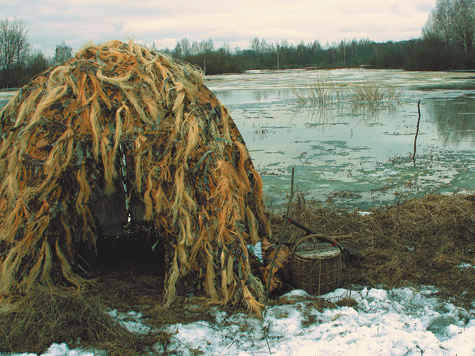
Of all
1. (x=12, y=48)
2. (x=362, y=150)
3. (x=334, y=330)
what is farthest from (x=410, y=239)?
(x=12, y=48)

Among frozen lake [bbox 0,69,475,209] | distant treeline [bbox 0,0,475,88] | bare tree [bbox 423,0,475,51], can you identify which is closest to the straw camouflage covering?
frozen lake [bbox 0,69,475,209]

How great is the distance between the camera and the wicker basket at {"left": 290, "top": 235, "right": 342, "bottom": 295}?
346 cm

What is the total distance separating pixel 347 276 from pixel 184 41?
101680 millimetres

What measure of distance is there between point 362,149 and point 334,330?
7206mm

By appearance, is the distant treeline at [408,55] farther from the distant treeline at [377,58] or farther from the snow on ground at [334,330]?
the snow on ground at [334,330]

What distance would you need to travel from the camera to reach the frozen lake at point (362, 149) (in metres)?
6.73

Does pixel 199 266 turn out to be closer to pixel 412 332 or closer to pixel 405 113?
pixel 412 332

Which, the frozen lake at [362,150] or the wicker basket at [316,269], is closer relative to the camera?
the wicker basket at [316,269]

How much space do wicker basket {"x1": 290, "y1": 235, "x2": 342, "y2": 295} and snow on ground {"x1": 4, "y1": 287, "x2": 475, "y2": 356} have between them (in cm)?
13

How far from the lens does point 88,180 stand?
3.38 meters

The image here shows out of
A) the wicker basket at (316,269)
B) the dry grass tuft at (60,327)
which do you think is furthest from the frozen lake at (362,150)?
the dry grass tuft at (60,327)

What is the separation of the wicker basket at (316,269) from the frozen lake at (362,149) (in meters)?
2.52

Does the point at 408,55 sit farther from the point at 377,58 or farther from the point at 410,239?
the point at 410,239

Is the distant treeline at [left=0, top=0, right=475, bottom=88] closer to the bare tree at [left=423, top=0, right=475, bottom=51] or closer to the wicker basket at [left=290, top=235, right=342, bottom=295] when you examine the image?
the bare tree at [left=423, top=0, right=475, bottom=51]
